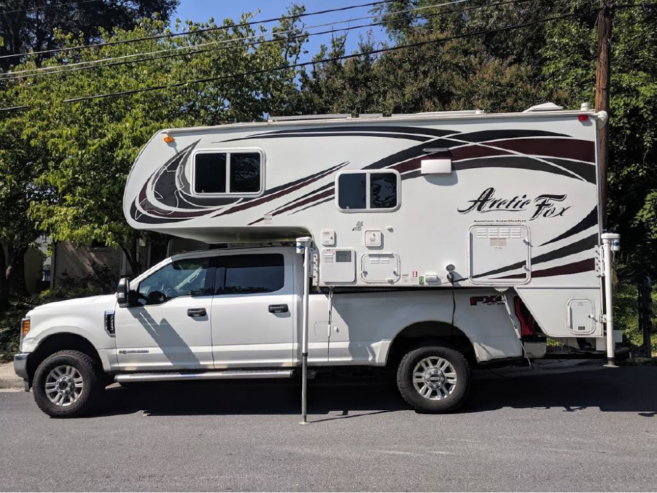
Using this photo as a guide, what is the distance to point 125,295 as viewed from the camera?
21.4 feet

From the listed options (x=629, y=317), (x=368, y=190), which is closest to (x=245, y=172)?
(x=368, y=190)

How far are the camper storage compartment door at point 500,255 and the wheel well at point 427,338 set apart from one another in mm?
721

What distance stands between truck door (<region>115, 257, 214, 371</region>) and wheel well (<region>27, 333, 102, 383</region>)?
17.9 inches

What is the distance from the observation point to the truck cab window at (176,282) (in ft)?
22.0

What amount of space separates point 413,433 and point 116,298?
3.78 meters

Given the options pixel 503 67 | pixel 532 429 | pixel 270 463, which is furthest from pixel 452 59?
pixel 270 463

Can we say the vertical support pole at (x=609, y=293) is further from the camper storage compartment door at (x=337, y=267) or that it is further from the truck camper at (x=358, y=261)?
the camper storage compartment door at (x=337, y=267)

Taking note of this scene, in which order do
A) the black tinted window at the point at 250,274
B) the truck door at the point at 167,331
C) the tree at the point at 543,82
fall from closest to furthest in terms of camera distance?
the truck door at the point at 167,331 < the black tinted window at the point at 250,274 < the tree at the point at 543,82

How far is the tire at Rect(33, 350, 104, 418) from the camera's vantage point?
260 inches

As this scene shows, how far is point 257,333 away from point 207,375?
2.49ft

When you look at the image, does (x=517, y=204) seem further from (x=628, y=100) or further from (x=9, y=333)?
(x=9, y=333)

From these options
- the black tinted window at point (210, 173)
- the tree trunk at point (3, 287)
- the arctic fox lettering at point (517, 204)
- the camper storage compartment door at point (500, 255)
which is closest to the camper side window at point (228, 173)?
the black tinted window at point (210, 173)

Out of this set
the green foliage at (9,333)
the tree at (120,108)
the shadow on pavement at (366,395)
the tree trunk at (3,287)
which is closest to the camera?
the shadow on pavement at (366,395)

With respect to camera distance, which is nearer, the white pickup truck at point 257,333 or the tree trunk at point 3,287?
the white pickup truck at point 257,333
